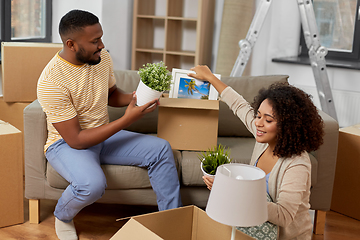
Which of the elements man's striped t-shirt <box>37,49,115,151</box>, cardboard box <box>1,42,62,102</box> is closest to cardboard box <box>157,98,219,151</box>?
man's striped t-shirt <box>37,49,115,151</box>

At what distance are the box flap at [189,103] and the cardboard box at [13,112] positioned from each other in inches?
40.4

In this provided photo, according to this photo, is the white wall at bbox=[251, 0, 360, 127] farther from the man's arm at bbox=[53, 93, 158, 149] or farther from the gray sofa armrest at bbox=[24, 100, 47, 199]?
the gray sofa armrest at bbox=[24, 100, 47, 199]

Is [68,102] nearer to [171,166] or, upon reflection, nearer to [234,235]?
[171,166]

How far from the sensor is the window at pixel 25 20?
3.36 metres

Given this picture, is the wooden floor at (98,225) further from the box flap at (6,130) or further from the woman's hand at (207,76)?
the woman's hand at (207,76)

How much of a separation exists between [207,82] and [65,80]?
67 centimetres

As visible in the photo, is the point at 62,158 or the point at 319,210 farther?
the point at 319,210

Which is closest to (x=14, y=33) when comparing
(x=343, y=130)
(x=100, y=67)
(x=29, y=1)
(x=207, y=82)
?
(x=29, y=1)

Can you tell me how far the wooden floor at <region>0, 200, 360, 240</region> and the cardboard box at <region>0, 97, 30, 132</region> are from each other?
20.5 inches

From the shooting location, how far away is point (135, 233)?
1168mm

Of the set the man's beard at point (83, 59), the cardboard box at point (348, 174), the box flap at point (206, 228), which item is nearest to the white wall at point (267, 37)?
the cardboard box at point (348, 174)

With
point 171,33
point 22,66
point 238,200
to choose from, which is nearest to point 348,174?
point 238,200

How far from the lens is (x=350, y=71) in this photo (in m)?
3.62

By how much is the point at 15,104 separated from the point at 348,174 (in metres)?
2.01
